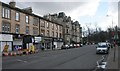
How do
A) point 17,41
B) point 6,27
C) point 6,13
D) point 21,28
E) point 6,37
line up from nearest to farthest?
1. point 6,37
2. point 6,27
3. point 6,13
4. point 17,41
5. point 21,28

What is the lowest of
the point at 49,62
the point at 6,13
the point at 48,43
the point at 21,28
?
the point at 49,62

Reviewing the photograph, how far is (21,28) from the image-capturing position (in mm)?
56312

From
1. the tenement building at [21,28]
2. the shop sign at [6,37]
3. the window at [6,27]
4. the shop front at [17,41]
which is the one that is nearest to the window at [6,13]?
the tenement building at [21,28]

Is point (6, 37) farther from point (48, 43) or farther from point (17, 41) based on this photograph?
point (48, 43)

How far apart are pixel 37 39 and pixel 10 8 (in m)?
16.5

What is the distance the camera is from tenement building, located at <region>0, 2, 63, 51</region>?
48.8m

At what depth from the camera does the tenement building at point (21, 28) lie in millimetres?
48812

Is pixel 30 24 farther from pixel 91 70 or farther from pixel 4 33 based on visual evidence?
pixel 91 70

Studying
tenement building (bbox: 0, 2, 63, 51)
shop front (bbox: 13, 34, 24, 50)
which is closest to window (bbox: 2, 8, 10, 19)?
tenement building (bbox: 0, 2, 63, 51)

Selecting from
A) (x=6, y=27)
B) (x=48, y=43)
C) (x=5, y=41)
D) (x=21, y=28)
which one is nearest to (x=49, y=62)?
(x=5, y=41)

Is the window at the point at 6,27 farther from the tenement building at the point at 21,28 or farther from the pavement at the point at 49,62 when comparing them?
the pavement at the point at 49,62

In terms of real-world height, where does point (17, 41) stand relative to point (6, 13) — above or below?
below

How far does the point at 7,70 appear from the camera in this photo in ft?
54.3

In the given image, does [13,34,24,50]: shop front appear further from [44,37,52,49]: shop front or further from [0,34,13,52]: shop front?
[44,37,52,49]: shop front
